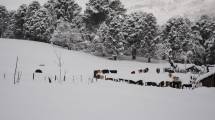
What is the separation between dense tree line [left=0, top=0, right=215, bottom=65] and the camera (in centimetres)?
6688

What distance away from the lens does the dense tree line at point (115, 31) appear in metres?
66.9

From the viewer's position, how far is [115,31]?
6662 cm

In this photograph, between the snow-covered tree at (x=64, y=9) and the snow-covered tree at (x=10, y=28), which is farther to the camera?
the snow-covered tree at (x=10, y=28)

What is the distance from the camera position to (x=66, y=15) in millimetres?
78875

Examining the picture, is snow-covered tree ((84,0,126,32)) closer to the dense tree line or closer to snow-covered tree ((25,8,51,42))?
the dense tree line

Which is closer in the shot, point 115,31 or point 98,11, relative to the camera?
point 115,31

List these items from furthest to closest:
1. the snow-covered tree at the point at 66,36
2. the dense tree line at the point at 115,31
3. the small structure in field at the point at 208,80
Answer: the dense tree line at the point at 115,31
the snow-covered tree at the point at 66,36
the small structure in field at the point at 208,80

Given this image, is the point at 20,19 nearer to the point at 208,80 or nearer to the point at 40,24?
the point at 40,24

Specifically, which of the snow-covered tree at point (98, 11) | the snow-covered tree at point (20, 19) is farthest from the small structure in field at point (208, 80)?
the snow-covered tree at point (20, 19)

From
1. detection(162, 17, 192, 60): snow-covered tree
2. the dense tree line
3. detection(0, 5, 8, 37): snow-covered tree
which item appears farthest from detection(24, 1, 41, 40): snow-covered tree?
detection(162, 17, 192, 60): snow-covered tree

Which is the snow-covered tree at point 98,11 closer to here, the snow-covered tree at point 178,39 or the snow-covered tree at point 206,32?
the snow-covered tree at point 178,39

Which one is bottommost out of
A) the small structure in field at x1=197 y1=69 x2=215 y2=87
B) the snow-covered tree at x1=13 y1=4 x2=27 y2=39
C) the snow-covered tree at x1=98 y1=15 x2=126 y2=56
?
the small structure in field at x1=197 y1=69 x2=215 y2=87

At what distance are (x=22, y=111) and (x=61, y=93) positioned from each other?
21.2 feet

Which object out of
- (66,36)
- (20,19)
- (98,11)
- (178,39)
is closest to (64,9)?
(98,11)
